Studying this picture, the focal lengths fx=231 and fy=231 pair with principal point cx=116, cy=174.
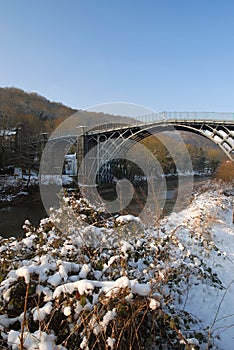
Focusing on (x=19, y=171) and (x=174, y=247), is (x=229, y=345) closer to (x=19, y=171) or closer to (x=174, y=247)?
(x=174, y=247)

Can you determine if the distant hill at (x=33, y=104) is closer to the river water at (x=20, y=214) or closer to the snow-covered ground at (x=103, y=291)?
the river water at (x=20, y=214)

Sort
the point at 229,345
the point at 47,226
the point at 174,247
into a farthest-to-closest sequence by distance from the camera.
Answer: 1. the point at 174,247
2. the point at 47,226
3. the point at 229,345

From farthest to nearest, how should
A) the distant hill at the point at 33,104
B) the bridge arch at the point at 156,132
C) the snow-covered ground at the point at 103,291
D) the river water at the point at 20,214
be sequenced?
the distant hill at the point at 33,104
the bridge arch at the point at 156,132
the river water at the point at 20,214
the snow-covered ground at the point at 103,291

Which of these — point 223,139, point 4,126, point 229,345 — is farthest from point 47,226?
point 4,126

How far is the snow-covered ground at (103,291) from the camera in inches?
61.1

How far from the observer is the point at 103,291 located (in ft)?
5.31

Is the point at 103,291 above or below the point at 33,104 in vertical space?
below

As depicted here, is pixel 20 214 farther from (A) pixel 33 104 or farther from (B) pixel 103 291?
(A) pixel 33 104

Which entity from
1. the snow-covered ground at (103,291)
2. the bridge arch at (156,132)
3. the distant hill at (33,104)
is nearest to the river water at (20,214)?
the bridge arch at (156,132)

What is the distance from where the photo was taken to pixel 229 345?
8.57ft

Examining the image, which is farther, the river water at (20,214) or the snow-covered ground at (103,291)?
the river water at (20,214)

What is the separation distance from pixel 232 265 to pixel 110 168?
23.6 meters

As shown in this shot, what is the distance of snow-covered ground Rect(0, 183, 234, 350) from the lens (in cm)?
155

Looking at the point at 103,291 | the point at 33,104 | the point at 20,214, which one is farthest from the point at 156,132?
the point at 33,104
